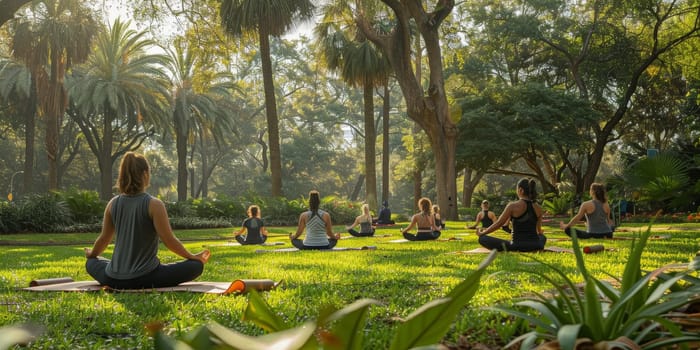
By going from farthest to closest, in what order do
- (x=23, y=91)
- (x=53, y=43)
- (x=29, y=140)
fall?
(x=23, y=91)
(x=29, y=140)
(x=53, y=43)

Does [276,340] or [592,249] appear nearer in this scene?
[276,340]

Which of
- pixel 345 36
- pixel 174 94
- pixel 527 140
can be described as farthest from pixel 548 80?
pixel 174 94

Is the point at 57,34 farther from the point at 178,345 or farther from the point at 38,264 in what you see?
the point at 178,345

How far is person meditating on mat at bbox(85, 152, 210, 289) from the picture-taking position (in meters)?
5.62

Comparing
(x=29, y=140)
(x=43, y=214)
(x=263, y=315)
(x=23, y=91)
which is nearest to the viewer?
(x=263, y=315)

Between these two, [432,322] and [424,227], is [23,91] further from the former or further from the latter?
[432,322]

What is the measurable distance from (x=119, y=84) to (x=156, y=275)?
113 ft

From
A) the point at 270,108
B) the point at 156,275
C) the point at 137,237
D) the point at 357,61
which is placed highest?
the point at 357,61

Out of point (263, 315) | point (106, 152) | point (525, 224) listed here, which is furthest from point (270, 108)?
point (263, 315)

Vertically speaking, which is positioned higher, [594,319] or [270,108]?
[270,108]

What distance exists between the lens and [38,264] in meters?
9.44

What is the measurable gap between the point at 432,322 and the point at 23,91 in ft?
137

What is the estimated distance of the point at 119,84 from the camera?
37.4 meters

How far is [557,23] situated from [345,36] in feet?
42.3
